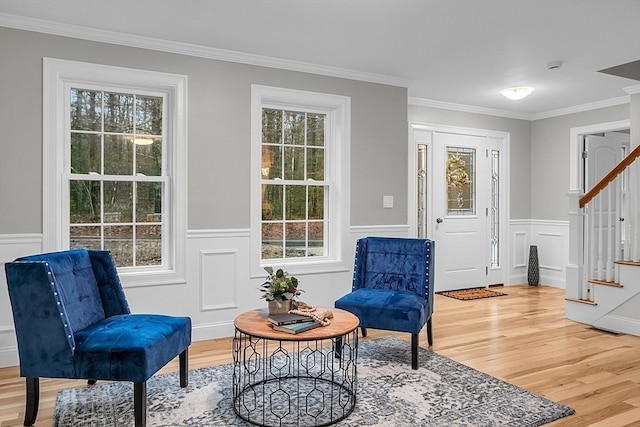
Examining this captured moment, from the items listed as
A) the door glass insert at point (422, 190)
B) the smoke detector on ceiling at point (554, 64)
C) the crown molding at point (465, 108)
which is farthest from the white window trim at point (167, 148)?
the smoke detector on ceiling at point (554, 64)

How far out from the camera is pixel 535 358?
360 centimetres

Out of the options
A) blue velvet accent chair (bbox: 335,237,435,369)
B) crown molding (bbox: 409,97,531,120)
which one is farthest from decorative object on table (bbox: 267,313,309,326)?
crown molding (bbox: 409,97,531,120)

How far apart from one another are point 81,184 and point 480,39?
10.9 ft

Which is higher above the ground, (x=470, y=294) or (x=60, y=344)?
(x=60, y=344)

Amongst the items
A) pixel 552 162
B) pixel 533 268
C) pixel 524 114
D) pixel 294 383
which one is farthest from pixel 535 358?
pixel 524 114

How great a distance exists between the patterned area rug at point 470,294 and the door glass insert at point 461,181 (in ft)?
3.33

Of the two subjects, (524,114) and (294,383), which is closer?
(294,383)

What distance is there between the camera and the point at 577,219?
469 centimetres

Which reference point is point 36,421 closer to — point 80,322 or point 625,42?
point 80,322

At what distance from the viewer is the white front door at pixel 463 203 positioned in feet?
20.0

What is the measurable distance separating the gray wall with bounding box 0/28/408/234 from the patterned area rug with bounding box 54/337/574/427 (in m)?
1.42

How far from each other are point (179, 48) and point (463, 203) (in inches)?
162

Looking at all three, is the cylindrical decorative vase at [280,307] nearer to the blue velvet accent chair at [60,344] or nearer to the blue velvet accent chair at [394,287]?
the blue velvet accent chair at [60,344]

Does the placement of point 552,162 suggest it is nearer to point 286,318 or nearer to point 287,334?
point 286,318
